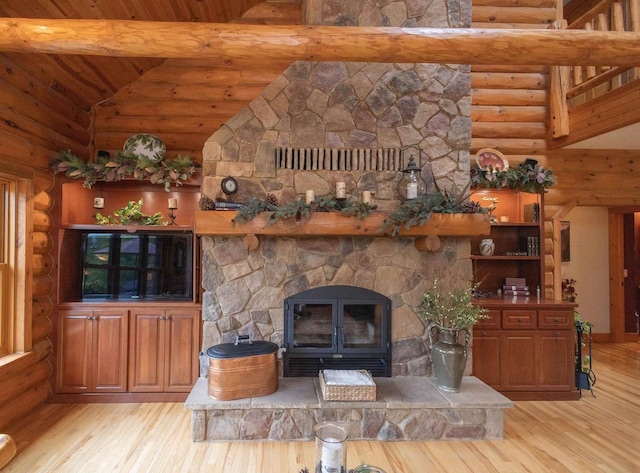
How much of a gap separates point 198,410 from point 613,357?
5.34 m

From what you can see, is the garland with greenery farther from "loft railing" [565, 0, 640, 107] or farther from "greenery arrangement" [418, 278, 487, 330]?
"loft railing" [565, 0, 640, 107]

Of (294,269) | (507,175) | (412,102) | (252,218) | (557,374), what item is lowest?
(557,374)

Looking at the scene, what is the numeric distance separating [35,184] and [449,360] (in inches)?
152

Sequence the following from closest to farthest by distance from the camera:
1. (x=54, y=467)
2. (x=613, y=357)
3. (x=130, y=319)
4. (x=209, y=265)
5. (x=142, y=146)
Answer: (x=54, y=467), (x=209, y=265), (x=130, y=319), (x=142, y=146), (x=613, y=357)

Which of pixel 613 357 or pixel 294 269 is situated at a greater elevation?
pixel 294 269

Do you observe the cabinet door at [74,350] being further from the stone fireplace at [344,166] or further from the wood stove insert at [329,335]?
the wood stove insert at [329,335]

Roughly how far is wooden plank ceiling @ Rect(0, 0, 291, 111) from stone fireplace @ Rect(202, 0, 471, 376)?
4.11 ft

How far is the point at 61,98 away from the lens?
12.4ft

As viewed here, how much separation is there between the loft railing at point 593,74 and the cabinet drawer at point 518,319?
7.89ft

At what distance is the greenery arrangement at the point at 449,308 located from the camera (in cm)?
319

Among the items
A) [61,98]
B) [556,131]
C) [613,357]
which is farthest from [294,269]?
[613,357]

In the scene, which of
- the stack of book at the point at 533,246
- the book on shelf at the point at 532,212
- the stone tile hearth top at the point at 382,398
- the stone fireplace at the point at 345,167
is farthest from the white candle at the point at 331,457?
the book on shelf at the point at 532,212

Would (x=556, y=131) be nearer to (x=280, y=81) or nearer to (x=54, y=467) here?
(x=280, y=81)

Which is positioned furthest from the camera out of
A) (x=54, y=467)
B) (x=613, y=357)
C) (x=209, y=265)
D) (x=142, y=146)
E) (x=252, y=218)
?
(x=613, y=357)
